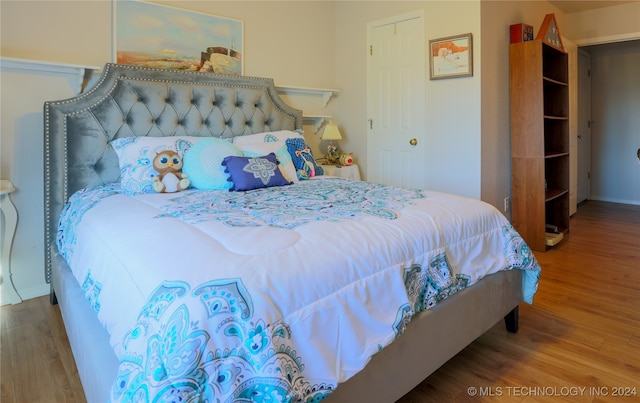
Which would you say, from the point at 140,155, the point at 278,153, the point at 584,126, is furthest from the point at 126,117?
the point at 584,126

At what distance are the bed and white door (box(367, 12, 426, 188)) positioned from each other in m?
1.35

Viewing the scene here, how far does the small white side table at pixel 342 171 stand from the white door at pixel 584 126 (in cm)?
323

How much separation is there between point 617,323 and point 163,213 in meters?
2.19

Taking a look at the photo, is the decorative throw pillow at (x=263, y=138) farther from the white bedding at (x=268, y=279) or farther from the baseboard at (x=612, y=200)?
the baseboard at (x=612, y=200)

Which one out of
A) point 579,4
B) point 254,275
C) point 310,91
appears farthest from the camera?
point 579,4

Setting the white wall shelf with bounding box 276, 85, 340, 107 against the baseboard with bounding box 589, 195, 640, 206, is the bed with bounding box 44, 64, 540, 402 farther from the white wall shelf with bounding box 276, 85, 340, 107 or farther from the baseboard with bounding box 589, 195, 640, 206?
the baseboard with bounding box 589, 195, 640, 206

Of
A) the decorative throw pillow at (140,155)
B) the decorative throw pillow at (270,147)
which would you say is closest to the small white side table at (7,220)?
the decorative throw pillow at (140,155)

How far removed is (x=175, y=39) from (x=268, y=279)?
2.42 m

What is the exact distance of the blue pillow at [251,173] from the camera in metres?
2.13

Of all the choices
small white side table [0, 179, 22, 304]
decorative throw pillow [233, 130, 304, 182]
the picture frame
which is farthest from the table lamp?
small white side table [0, 179, 22, 304]

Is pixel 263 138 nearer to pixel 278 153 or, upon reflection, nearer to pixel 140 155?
pixel 278 153

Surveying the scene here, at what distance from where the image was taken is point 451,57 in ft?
9.94

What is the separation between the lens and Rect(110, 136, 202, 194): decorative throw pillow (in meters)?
2.09

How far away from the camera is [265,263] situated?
937 mm
